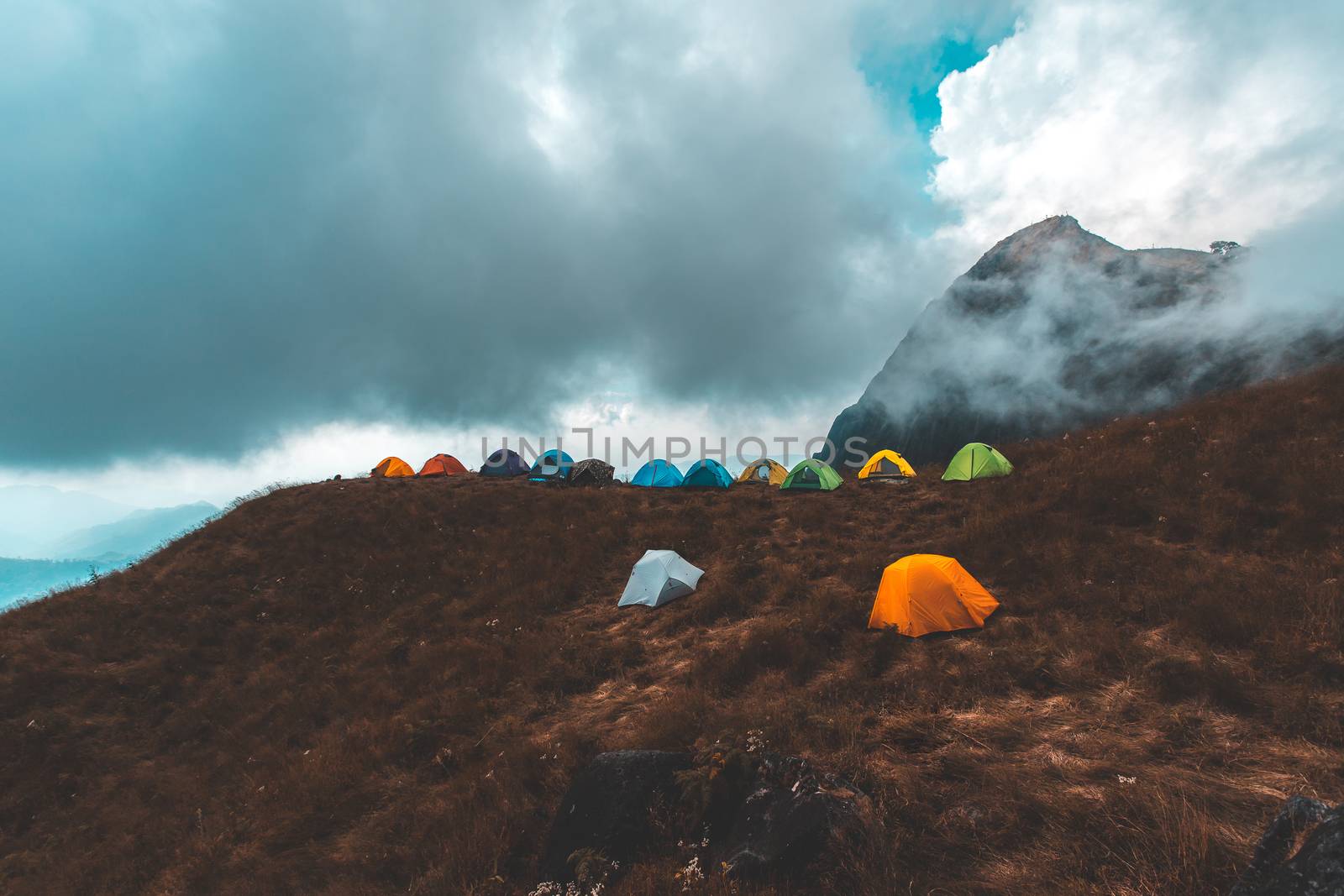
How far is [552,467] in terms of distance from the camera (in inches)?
1153

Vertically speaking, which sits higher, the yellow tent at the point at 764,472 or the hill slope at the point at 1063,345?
the hill slope at the point at 1063,345

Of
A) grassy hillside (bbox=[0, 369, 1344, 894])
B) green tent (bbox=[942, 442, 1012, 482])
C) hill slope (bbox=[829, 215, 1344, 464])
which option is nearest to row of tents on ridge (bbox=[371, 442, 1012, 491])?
green tent (bbox=[942, 442, 1012, 482])

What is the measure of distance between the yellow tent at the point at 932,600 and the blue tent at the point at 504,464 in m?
26.9

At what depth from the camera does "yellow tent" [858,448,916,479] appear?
77.6ft

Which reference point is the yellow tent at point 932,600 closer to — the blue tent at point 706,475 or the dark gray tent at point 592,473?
the blue tent at point 706,475

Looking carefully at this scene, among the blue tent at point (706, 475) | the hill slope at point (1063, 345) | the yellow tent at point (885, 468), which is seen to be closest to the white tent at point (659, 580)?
the blue tent at point (706, 475)

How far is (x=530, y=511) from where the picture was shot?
21.0 metres

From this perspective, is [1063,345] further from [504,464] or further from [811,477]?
[504,464]

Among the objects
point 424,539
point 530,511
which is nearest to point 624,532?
point 530,511

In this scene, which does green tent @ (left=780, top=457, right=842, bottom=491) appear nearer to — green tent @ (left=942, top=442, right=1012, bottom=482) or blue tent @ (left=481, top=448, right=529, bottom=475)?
green tent @ (left=942, top=442, right=1012, bottom=482)

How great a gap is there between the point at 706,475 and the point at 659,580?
45.7ft

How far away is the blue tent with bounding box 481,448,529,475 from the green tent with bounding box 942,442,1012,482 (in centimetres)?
2433

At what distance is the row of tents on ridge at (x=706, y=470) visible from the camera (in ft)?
66.0

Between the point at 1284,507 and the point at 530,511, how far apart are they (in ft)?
67.8
